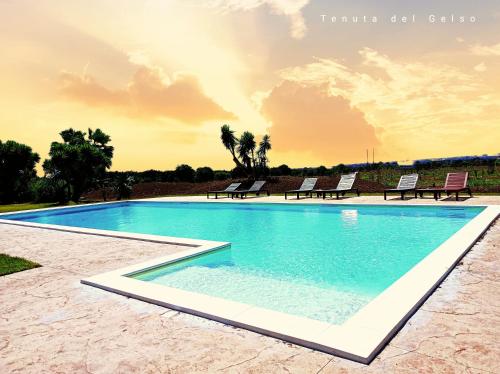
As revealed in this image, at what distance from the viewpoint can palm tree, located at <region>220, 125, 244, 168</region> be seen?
2566 cm

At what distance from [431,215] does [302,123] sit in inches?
547

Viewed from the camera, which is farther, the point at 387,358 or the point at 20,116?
the point at 20,116

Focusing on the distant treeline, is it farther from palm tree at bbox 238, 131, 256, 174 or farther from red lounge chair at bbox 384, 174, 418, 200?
red lounge chair at bbox 384, 174, 418, 200

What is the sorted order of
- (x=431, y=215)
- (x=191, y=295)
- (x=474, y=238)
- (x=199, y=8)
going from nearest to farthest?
(x=191, y=295)
(x=474, y=238)
(x=431, y=215)
(x=199, y=8)

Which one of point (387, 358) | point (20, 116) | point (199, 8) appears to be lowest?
point (387, 358)

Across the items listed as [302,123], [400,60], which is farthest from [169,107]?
[400,60]

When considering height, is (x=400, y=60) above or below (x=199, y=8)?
below

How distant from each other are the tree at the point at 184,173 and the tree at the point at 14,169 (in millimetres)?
12052

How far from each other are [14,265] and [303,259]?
456 centimetres

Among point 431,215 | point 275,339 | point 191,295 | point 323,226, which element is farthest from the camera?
point 431,215

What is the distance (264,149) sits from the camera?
26.8m

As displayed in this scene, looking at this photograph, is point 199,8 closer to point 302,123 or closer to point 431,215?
point 431,215

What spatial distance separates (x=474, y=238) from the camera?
18.2 feet

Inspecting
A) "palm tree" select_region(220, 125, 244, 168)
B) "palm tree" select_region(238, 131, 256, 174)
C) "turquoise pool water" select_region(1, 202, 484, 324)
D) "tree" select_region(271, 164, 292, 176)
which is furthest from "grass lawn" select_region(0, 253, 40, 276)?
"tree" select_region(271, 164, 292, 176)
